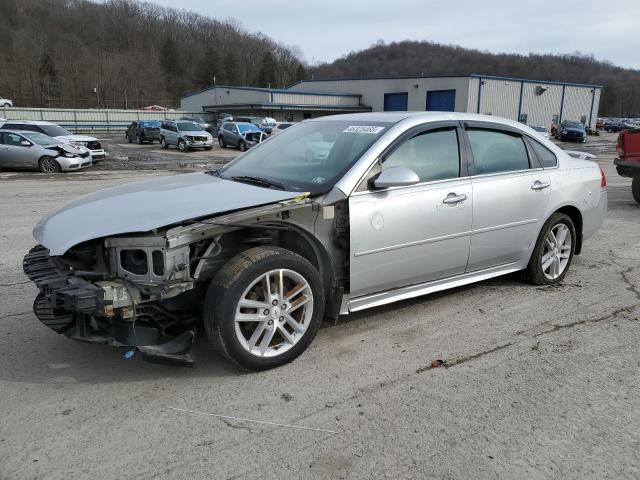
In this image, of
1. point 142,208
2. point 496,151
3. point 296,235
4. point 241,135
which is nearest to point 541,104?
point 241,135

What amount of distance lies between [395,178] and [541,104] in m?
59.1

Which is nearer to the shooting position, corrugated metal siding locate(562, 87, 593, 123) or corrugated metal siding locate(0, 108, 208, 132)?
corrugated metal siding locate(0, 108, 208, 132)

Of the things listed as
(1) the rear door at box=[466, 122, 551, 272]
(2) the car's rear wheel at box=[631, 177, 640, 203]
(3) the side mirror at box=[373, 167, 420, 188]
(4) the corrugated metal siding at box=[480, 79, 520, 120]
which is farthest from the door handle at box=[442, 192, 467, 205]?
(4) the corrugated metal siding at box=[480, 79, 520, 120]

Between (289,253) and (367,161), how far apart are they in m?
0.93

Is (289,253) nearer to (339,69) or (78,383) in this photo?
(78,383)

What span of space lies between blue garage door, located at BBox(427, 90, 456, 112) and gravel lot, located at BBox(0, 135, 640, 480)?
159 feet

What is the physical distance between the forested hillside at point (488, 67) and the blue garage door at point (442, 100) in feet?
241

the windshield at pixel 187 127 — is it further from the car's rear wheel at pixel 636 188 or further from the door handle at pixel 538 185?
the door handle at pixel 538 185

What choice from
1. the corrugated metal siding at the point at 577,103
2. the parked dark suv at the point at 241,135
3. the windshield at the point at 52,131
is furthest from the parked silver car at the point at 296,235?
the corrugated metal siding at the point at 577,103

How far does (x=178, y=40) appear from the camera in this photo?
5281 inches

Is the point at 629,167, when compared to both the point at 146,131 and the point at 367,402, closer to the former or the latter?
the point at 367,402

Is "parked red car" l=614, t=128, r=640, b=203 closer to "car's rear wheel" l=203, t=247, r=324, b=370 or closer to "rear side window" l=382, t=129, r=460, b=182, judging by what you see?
"rear side window" l=382, t=129, r=460, b=182

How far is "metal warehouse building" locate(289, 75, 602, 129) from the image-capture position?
163 ft

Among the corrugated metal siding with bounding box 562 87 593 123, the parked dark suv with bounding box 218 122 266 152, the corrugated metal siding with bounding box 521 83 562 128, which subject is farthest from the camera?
the corrugated metal siding with bounding box 562 87 593 123
